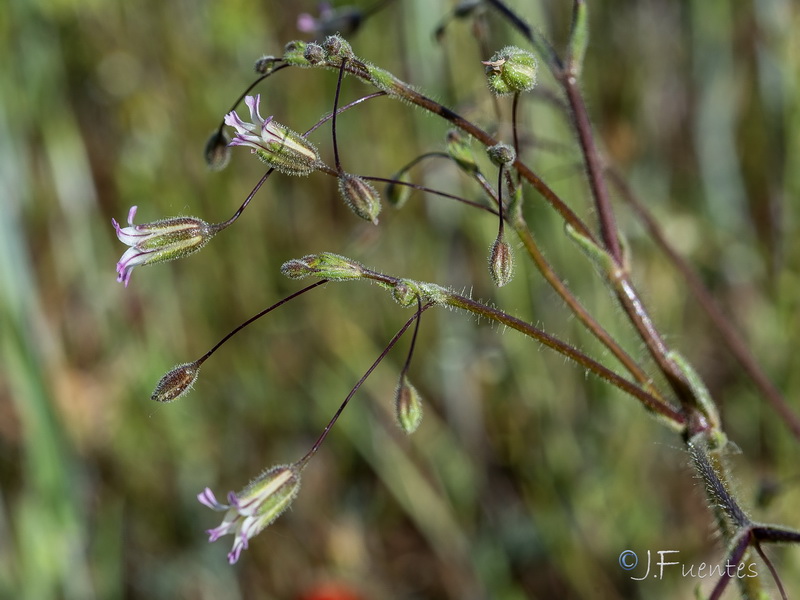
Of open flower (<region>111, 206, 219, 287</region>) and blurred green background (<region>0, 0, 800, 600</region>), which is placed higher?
open flower (<region>111, 206, 219, 287</region>)

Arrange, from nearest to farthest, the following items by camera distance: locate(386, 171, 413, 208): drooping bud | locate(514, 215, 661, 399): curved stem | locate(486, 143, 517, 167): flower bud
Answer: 1. locate(486, 143, 517, 167): flower bud
2. locate(514, 215, 661, 399): curved stem
3. locate(386, 171, 413, 208): drooping bud

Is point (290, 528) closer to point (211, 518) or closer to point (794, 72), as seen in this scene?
point (211, 518)

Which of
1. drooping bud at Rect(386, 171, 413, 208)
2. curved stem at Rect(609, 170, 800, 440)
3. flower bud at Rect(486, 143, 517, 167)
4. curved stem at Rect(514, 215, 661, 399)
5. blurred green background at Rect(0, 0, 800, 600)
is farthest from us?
blurred green background at Rect(0, 0, 800, 600)

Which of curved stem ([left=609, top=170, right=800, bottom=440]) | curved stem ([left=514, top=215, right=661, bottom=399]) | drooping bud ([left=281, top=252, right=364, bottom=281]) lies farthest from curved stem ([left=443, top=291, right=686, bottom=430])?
curved stem ([left=609, top=170, right=800, bottom=440])

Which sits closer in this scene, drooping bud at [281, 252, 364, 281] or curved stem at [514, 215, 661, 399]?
drooping bud at [281, 252, 364, 281]

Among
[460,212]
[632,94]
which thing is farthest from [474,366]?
[632,94]

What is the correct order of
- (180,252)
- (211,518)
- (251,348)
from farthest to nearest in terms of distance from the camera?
(251,348) → (211,518) → (180,252)

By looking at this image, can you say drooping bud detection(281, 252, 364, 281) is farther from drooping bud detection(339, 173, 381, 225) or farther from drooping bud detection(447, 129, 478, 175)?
drooping bud detection(447, 129, 478, 175)
